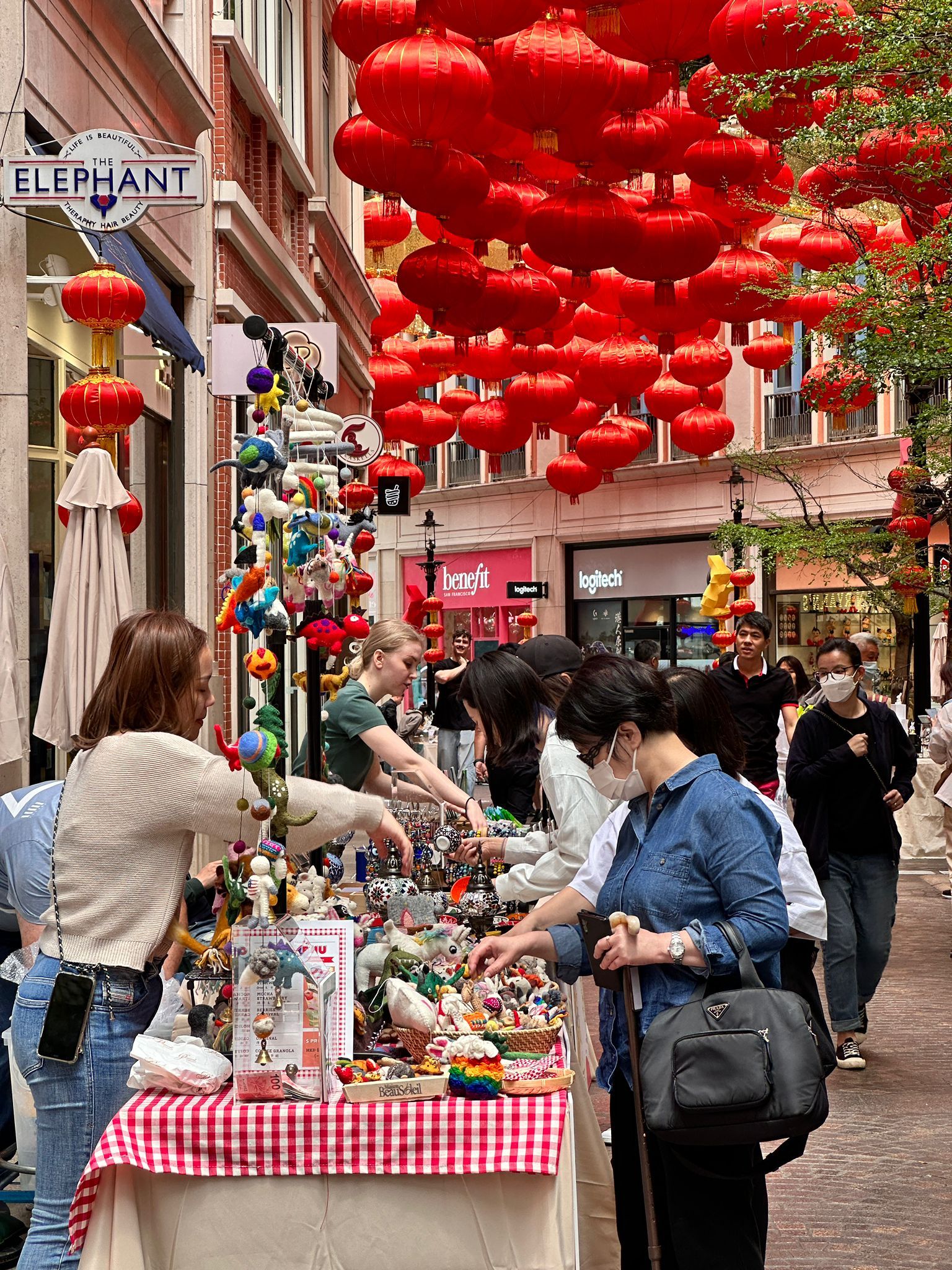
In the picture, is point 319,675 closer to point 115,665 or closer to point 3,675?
point 115,665

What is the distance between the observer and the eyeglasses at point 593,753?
372 centimetres

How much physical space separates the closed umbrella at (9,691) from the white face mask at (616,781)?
2932 mm

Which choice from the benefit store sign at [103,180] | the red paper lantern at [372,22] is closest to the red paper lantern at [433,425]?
the red paper lantern at [372,22]

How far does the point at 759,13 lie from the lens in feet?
28.5

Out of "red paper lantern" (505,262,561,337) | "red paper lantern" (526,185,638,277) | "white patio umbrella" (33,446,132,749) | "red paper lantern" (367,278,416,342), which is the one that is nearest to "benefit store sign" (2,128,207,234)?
"white patio umbrella" (33,446,132,749)

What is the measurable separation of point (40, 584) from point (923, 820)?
34.9 feet

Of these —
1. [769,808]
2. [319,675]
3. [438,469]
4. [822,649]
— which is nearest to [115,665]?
[319,675]

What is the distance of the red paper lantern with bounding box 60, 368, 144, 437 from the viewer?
734cm

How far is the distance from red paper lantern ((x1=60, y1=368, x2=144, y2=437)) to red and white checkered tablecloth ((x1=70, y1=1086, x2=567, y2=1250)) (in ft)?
15.5

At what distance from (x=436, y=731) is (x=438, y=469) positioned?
22.9 m

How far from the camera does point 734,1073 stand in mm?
3344

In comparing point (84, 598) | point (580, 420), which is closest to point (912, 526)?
point (580, 420)

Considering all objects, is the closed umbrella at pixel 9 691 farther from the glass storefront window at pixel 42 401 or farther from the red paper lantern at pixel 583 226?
the red paper lantern at pixel 583 226

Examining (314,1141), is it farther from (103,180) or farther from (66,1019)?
(103,180)
